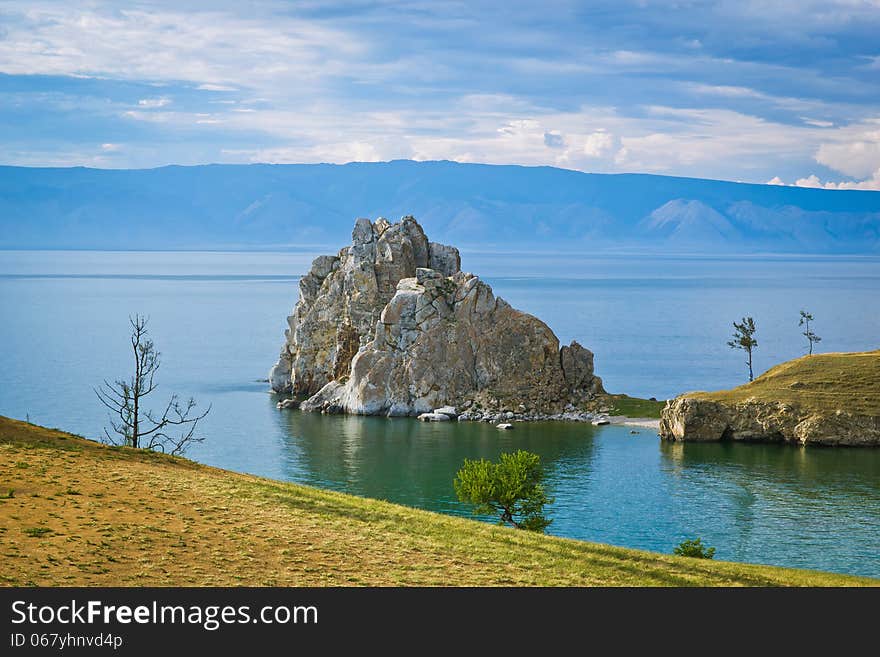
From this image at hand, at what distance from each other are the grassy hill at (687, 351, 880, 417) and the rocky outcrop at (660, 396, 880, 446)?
0.84 meters

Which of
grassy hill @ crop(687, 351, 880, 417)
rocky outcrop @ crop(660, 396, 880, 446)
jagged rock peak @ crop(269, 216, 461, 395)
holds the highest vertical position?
jagged rock peak @ crop(269, 216, 461, 395)

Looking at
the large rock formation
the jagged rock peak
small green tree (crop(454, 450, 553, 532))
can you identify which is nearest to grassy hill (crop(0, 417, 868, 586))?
small green tree (crop(454, 450, 553, 532))

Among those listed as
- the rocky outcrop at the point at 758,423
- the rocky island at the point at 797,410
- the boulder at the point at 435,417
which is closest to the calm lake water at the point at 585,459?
the rocky outcrop at the point at 758,423

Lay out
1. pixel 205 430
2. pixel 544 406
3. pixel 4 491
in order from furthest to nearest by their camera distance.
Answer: pixel 544 406, pixel 205 430, pixel 4 491

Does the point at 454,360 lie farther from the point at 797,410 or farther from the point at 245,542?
the point at 245,542

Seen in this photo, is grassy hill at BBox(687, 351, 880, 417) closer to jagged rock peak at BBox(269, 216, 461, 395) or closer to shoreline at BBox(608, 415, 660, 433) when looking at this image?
shoreline at BBox(608, 415, 660, 433)

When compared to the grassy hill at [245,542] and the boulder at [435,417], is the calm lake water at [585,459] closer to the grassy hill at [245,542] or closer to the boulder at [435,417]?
the boulder at [435,417]

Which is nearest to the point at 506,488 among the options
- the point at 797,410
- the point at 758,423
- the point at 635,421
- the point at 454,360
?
the point at 758,423

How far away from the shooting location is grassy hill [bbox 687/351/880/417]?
276 ft
